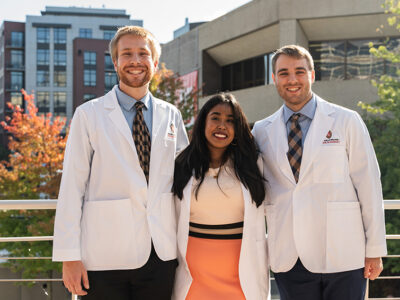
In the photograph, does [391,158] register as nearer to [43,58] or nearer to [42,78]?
[42,78]

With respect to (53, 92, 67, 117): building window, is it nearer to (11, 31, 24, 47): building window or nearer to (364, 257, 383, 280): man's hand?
(11, 31, 24, 47): building window

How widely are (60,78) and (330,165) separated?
6502 centimetres

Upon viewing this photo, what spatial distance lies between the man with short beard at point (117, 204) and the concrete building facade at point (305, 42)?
1553 cm

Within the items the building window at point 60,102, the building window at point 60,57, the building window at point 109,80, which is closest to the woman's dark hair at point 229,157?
the building window at point 109,80

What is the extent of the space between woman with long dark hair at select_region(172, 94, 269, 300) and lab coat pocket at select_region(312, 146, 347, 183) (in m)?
0.35

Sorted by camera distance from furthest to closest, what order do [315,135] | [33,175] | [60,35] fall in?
[60,35] < [33,175] < [315,135]

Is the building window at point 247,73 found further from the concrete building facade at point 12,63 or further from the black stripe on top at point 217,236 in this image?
the concrete building facade at point 12,63

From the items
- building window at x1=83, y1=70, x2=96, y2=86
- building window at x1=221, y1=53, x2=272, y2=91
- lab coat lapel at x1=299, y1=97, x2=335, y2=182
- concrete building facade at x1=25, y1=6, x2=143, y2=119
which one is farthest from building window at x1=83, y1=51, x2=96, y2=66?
lab coat lapel at x1=299, y1=97, x2=335, y2=182

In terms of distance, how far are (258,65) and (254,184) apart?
64.0 ft

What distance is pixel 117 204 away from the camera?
255cm

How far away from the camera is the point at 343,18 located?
17.4 metres

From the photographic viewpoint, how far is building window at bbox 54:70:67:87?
209 feet

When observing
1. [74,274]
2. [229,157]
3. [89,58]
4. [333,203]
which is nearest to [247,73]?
[229,157]

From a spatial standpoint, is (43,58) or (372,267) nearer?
(372,267)
